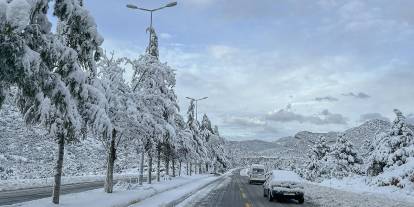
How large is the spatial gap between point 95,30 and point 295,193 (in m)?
13.6

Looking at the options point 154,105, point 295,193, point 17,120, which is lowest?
point 295,193

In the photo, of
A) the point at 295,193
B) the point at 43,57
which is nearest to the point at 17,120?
the point at 295,193

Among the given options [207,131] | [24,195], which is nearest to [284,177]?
[24,195]

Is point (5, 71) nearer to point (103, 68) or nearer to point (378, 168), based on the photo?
point (103, 68)

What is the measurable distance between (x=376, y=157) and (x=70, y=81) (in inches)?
1372

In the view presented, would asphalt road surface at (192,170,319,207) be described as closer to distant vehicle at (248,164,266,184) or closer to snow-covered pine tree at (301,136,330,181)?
distant vehicle at (248,164,266,184)

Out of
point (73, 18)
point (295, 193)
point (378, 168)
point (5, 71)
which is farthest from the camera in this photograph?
point (378, 168)

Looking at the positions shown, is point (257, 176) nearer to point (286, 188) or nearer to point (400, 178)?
point (400, 178)

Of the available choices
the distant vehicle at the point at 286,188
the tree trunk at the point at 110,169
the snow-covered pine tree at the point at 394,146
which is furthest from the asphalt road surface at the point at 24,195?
the snow-covered pine tree at the point at 394,146

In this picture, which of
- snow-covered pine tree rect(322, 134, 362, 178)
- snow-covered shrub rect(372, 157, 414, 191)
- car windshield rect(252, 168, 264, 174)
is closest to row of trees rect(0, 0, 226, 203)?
snow-covered shrub rect(372, 157, 414, 191)

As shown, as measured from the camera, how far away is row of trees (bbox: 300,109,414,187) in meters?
39.3

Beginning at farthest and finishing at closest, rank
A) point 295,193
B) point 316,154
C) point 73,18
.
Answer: point 316,154 → point 295,193 → point 73,18

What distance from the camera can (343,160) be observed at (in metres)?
61.5

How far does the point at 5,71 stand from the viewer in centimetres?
922
